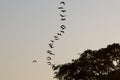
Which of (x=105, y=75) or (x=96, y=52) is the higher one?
(x=96, y=52)

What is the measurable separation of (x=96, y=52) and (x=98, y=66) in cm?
337

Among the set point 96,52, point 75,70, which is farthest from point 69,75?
point 96,52

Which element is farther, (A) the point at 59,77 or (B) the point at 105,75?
(A) the point at 59,77

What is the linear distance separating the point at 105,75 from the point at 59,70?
1296cm

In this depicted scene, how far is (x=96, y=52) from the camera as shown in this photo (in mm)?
91188

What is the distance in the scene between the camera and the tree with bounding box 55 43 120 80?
88.8 meters

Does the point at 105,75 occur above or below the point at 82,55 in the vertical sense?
below

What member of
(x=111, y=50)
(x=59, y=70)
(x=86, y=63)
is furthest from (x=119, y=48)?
(x=59, y=70)

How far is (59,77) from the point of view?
315ft

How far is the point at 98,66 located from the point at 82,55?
456 centimetres

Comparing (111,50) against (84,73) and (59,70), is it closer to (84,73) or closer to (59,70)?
(84,73)

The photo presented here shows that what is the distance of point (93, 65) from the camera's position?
9162 cm

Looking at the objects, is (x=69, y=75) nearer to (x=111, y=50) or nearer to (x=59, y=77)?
(x=59, y=77)

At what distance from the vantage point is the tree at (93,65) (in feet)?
291
